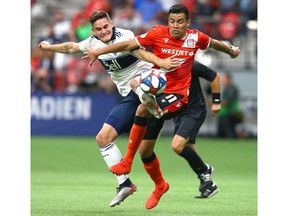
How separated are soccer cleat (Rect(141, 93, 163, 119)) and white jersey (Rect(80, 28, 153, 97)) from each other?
0.70 meters

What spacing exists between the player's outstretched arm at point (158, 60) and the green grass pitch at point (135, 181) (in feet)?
5.12

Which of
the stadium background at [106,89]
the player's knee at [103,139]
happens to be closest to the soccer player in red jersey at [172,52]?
the player's knee at [103,139]

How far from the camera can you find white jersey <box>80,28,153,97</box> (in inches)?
378

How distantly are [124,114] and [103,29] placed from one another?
1010 millimetres

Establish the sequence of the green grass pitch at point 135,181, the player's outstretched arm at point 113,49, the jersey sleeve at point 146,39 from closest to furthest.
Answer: the player's outstretched arm at point 113,49
the jersey sleeve at point 146,39
the green grass pitch at point 135,181

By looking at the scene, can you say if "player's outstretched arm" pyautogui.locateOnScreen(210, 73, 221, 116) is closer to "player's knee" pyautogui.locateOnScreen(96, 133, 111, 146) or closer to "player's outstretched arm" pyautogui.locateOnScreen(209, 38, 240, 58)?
"player's outstretched arm" pyautogui.locateOnScreen(209, 38, 240, 58)

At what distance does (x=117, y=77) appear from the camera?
32.6ft

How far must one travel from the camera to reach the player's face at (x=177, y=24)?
9.26 meters

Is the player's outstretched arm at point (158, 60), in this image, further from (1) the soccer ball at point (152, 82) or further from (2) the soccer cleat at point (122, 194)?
(2) the soccer cleat at point (122, 194)

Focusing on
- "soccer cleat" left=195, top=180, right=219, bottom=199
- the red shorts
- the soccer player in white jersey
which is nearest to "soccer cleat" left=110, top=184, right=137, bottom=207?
the soccer player in white jersey
